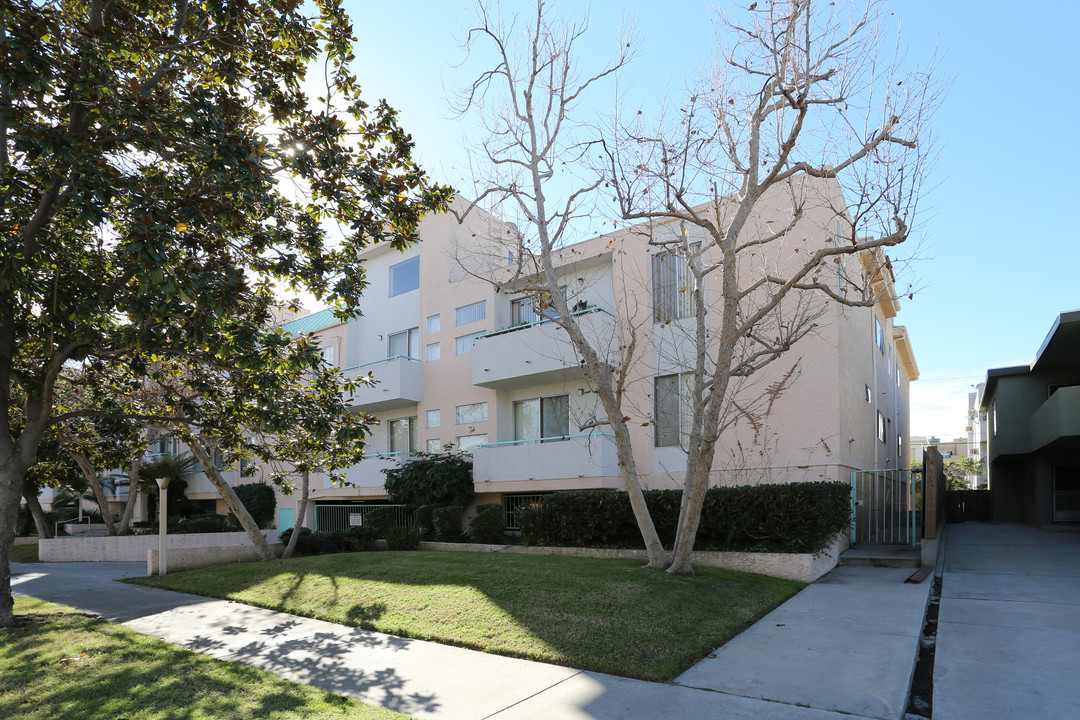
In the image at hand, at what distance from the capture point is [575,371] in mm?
18188

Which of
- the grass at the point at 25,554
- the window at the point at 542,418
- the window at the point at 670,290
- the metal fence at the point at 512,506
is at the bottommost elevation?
the grass at the point at 25,554

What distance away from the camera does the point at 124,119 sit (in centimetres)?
726

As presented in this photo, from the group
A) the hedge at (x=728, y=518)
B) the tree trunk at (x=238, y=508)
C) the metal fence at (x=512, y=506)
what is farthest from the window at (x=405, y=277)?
the hedge at (x=728, y=518)

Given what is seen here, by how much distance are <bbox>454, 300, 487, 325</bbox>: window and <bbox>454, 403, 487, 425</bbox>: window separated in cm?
264

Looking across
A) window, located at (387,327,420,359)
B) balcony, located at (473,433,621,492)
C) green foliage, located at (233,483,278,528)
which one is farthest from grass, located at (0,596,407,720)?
green foliage, located at (233,483,278,528)

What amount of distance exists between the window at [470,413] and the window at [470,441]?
1.46 feet

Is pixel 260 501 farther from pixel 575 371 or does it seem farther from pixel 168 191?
pixel 168 191

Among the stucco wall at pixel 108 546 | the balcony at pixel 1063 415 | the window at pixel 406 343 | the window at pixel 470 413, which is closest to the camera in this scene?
the balcony at pixel 1063 415

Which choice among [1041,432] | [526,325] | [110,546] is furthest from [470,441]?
[1041,432]

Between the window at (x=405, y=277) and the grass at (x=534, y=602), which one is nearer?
the grass at (x=534, y=602)

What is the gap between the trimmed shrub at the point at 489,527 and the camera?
671 inches

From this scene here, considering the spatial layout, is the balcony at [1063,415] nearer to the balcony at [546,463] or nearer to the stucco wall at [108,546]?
the balcony at [546,463]

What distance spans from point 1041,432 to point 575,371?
14.5 metres

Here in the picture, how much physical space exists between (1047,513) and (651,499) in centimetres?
1831
